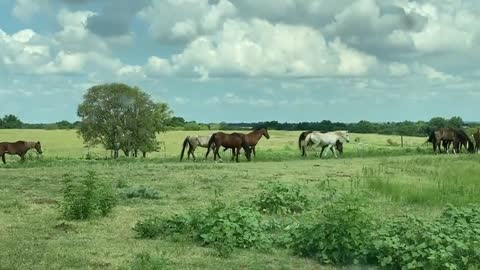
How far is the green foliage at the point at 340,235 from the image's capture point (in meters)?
9.64

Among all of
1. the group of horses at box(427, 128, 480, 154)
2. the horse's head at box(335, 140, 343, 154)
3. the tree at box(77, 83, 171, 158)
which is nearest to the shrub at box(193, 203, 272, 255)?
the horse's head at box(335, 140, 343, 154)

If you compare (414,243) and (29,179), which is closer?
(414,243)

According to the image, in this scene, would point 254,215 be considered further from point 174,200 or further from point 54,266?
point 174,200

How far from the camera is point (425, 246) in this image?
860cm

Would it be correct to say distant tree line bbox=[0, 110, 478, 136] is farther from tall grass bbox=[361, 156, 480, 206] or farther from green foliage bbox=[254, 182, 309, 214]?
green foliage bbox=[254, 182, 309, 214]

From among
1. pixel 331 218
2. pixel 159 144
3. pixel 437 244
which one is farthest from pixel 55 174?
pixel 159 144

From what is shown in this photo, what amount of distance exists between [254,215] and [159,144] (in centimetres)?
5096

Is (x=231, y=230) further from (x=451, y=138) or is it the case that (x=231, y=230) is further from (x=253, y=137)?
(x=451, y=138)

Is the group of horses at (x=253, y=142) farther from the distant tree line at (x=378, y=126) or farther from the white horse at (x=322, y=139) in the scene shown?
the distant tree line at (x=378, y=126)

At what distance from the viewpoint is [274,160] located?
35312 mm

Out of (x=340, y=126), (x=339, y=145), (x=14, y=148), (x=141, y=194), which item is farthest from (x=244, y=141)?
(x=340, y=126)

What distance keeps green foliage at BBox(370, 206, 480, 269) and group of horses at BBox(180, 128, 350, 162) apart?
991 inches

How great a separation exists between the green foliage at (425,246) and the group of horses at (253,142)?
82.7 feet

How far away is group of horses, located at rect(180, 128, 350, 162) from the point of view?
35219 millimetres
